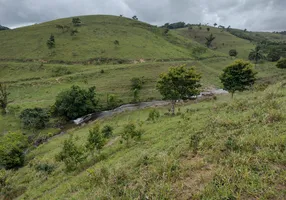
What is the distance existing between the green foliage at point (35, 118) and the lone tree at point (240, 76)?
33386mm

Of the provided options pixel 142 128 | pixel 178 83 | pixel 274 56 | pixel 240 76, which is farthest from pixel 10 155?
A: pixel 274 56

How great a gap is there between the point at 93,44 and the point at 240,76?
2270 inches

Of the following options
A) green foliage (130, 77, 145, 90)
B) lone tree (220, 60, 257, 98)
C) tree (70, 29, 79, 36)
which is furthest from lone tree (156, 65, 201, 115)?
tree (70, 29, 79, 36)

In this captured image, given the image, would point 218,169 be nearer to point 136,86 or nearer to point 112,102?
point 112,102

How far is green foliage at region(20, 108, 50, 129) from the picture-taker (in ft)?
107

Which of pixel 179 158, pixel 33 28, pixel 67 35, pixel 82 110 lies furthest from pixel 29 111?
pixel 33 28

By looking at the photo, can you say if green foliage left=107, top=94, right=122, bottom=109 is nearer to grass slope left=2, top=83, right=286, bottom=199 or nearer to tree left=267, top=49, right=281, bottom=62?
grass slope left=2, top=83, right=286, bottom=199

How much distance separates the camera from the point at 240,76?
111ft

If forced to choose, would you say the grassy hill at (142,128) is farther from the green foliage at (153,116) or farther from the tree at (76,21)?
the tree at (76,21)

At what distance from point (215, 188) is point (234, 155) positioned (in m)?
1.92

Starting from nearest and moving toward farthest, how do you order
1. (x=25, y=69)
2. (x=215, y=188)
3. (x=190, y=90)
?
(x=215, y=188) < (x=190, y=90) < (x=25, y=69)

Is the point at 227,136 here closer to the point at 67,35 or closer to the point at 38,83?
the point at 38,83

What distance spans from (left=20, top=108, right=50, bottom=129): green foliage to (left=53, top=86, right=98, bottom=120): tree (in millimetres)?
3021

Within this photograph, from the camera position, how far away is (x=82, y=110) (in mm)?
38250
